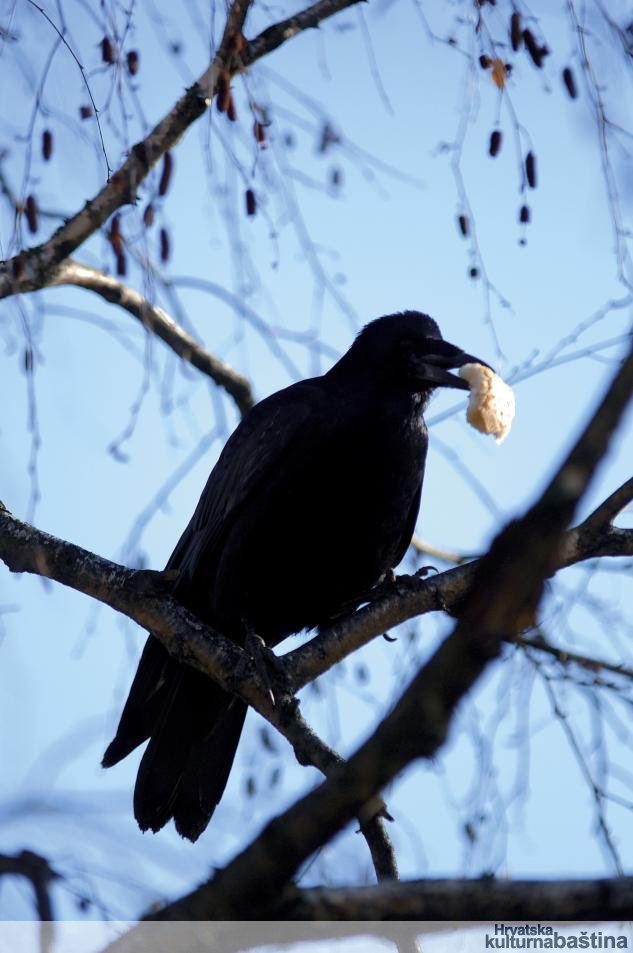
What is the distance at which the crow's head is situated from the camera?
4.96m

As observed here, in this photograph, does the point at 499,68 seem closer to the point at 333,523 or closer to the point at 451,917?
the point at 333,523

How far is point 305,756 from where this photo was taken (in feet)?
11.9

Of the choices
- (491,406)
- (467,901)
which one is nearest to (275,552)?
(491,406)

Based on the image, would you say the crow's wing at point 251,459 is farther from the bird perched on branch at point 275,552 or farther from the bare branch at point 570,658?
the bare branch at point 570,658

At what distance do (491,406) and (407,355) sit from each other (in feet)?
2.46

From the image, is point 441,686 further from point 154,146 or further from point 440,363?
point 440,363

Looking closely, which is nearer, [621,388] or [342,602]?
[621,388]

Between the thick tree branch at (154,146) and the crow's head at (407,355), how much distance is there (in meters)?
1.42

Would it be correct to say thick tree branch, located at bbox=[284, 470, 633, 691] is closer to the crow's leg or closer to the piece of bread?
the crow's leg

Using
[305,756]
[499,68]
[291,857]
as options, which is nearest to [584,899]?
[291,857]

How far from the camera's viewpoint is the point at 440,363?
500 cm

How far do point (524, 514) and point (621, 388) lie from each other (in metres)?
0.21

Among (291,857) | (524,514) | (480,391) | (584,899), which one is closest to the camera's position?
(524,514)

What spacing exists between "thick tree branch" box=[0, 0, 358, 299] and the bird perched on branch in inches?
46.3
